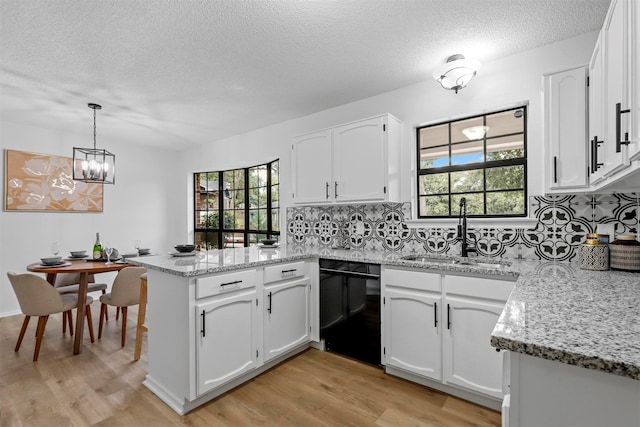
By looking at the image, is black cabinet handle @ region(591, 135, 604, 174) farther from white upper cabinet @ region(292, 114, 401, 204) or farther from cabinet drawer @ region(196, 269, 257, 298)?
cabinet drawer @ region(196, 269, 257, 298)

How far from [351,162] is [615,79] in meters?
1.84

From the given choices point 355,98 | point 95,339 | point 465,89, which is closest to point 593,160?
point 465,89

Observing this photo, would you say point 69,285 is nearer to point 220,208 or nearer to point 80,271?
point 80,271

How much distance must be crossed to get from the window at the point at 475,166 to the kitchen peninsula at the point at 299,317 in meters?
0.60

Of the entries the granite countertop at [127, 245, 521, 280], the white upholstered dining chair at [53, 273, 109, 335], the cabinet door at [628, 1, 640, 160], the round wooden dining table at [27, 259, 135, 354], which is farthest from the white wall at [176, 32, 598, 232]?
the white upholstered dining chair at [53, 273, 109, 335]

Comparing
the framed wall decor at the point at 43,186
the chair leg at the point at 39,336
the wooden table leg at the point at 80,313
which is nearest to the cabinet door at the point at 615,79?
the wooden table leg at the point at 80,313

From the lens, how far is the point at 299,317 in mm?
2725

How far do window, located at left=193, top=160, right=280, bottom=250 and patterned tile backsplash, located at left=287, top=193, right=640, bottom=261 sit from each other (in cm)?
98

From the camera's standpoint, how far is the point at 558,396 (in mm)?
767

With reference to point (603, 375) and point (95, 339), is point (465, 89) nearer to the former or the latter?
point (603, 375)

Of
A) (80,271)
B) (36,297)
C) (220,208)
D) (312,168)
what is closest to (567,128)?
(312,168)

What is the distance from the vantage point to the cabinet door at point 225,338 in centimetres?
196

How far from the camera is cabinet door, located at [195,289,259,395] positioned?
6.44 ft

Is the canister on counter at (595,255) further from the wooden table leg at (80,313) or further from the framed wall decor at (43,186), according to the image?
the framed wall decor at (43,186)
